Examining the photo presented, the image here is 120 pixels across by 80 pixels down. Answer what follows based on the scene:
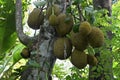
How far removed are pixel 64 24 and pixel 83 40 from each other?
0.13 m

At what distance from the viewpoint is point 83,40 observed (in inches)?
55.8

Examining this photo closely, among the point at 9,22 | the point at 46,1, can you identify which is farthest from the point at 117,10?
the point at 46,1

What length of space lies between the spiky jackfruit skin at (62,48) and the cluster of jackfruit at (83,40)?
0.03 m

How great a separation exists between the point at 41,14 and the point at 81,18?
275mm

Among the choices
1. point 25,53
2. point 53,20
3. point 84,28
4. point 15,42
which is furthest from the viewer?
point 15,42

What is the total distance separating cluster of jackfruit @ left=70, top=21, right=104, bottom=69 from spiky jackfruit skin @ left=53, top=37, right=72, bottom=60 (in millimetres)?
31

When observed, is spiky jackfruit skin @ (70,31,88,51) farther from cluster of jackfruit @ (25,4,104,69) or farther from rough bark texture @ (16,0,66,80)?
rough bark texture @ (16,0,66,80)

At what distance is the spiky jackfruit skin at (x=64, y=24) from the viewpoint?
4.79 ft

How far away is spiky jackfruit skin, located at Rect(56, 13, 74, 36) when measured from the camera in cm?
146

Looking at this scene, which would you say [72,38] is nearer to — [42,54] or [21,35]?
[42,54]

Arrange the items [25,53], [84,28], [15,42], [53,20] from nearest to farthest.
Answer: [84,28] → [53,20] → [25,53] → [15,42]

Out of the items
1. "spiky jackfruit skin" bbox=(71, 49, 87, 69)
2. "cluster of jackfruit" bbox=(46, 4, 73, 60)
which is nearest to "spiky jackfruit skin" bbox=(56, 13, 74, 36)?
"cluster of jackfruit" bbox=(46, 4, 73, 60)

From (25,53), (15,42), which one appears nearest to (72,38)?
(25,53)

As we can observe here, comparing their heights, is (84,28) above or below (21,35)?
above
